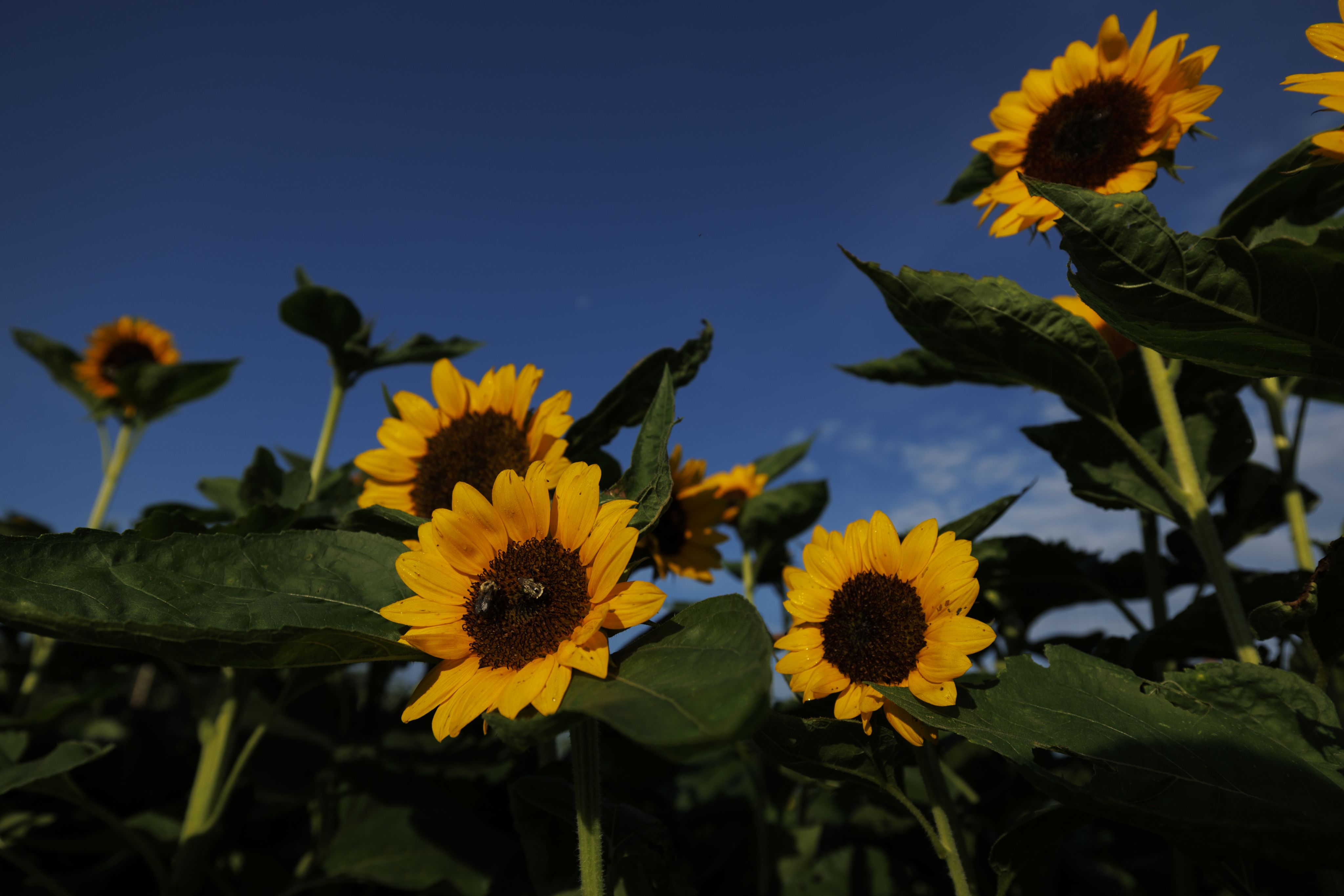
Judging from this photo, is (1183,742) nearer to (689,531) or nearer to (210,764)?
(689,531)

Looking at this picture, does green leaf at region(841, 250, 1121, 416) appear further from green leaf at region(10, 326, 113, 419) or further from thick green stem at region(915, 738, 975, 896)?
green leaf at region(10, 326, 113, 419)

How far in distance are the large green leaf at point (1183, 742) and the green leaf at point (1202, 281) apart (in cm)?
58

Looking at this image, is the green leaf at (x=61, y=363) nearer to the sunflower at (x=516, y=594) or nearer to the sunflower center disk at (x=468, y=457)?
the sunflower center disk at (x=468, y=457)

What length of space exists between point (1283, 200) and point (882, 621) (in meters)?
1.36

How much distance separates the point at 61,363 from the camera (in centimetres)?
441

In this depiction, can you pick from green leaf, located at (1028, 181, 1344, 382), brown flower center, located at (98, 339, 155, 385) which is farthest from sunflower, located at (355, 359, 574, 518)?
brown flower center, located at (98, 339, 155, 385)

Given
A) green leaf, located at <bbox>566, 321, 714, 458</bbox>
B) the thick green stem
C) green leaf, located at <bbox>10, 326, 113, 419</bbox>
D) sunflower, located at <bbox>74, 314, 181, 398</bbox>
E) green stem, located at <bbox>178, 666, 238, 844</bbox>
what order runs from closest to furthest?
1. the thick green stem
2. green leaf, located at <bbox>566, 321, 714, 458</bbox>
3. green stem, located at <bbox>178, 666, 238, 844</bbox>
4. green leaf, located at <bbox>10, 326, 113, 419</bbox>
5. sunflower, located at <bbox>74, 314, 181, 398</bbox>

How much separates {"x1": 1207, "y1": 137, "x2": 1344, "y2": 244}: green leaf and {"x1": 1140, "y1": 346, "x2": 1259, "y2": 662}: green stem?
343 millimetres

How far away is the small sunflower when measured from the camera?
2611 mm

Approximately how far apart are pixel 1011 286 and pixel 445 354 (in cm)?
211

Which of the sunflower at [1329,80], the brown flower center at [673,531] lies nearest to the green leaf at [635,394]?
the brown flower center at [673,531]

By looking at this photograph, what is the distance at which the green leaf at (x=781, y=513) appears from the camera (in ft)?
8.87

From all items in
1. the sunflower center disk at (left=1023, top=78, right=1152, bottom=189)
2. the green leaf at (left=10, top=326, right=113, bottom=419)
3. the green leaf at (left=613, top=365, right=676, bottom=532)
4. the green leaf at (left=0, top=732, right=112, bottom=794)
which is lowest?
the green leaf at (left=0, top=732, right=112, bottom=794)

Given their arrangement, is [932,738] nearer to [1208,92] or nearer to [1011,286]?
[1011,286]
